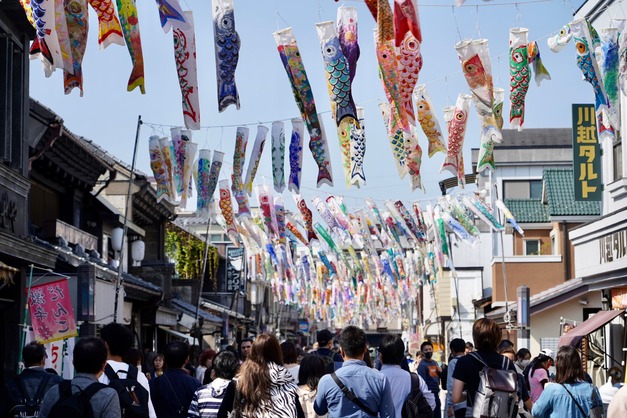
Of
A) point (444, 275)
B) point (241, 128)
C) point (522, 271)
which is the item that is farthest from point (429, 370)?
point (444, 275)

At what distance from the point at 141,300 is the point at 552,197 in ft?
39.3

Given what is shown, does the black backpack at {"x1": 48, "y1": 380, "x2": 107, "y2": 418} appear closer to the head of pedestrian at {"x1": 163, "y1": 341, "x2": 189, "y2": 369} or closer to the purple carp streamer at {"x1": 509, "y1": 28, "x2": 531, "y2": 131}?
the head of pedestrian at {"x1": 163, "y1": 341, "x2": 189, "y2": 369}

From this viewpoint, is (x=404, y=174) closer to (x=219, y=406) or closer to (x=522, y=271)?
(x=219, y=406)

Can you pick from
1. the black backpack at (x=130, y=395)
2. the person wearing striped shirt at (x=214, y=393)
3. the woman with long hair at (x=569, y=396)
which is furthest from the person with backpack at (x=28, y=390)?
the woman with long hair at (x=569, y=396)

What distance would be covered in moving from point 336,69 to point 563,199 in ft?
51.1

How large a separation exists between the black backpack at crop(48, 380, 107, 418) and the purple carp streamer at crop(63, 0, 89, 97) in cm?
742

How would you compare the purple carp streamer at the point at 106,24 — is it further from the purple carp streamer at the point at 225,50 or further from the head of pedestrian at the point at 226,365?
the head of pedestrian at the point at 226,365

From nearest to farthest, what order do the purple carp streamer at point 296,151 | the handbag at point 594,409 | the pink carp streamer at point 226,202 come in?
the handbag at point 594,409
the purple carp streamer at point 296,151
the pink carp streamer at point 226,202

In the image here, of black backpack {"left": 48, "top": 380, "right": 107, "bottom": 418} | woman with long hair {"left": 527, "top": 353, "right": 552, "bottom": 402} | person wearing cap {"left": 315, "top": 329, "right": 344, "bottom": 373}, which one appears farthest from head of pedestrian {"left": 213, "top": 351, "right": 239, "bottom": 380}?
woman with long hair {"left": 527, "top": 353, "right": 552, "bottom": 402}

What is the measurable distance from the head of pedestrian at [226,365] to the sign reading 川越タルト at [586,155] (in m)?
14.8

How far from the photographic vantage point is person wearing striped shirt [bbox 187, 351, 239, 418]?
29.9ft

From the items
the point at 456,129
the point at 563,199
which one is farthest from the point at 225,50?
the point at 563,199

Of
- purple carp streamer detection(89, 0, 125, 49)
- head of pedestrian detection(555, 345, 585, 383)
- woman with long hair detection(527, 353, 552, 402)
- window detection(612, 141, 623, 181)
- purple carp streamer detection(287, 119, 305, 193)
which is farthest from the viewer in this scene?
window detection(612, 141, 623, 181)

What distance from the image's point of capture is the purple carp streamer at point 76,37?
44.3 feet
